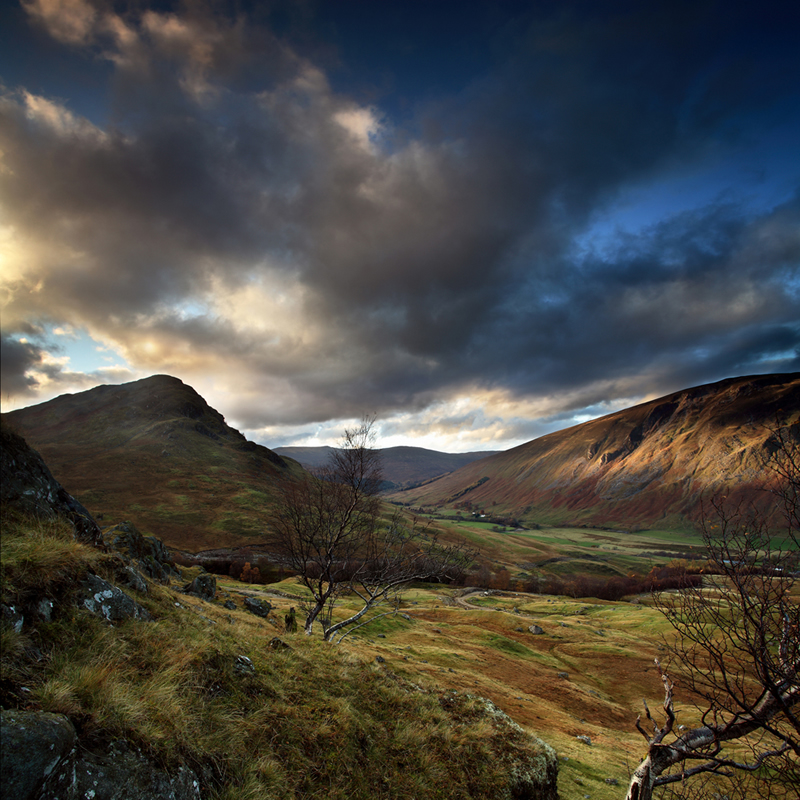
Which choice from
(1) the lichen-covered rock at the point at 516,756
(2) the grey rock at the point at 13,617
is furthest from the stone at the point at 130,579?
(1) the lichen-covered rock at the point at 516,756

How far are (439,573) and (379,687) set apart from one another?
1284cm

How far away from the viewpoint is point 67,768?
471 centimetres

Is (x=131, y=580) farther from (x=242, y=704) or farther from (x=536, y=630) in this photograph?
(x=536, y=630)

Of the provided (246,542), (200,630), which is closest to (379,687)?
(200,630)

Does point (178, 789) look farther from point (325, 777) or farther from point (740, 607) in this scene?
point (740, 607)

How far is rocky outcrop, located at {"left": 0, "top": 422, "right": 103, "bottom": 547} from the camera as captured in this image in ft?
37.1

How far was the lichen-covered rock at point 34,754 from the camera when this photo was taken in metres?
4.22

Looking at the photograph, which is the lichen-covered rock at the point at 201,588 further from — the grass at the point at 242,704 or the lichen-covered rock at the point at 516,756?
the lichen-covered rock at the point at 516,756

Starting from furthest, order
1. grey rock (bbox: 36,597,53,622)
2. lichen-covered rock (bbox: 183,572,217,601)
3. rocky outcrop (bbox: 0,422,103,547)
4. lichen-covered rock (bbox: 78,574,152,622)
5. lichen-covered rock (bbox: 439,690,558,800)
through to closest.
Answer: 1. lichen-covered rock (bbox: 183,572,217,601)
2. rocky outcrop (bbox: 0,422,103,547)
3. lichen-covered rock (bbox: 439,690,558,800)
4. lichen-covered rock (bbox: 78,574,152,622)
5. grey rock (bbox: 36,597,53,622)

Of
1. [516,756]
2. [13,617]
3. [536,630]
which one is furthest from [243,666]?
[536,630]

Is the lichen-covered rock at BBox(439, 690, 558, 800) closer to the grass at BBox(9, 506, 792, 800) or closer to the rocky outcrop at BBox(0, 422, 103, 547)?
the grass at BBox(9, 506, 792, 800)

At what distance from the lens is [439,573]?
24406 millimetres

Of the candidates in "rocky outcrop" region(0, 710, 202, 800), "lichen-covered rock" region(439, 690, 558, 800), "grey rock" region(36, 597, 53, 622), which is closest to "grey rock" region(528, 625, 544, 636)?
"lichen-covered rock" region(439, 690, 558, 800)

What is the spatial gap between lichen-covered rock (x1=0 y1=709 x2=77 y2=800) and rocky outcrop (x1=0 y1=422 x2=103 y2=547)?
9.10 meters
